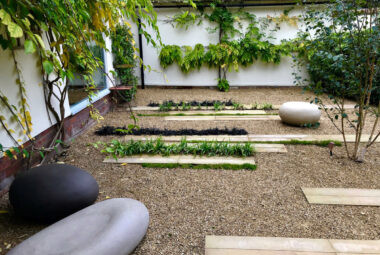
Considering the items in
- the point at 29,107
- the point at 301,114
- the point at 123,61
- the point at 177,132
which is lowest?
the point at 177,132

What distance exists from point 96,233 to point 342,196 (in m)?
2.50

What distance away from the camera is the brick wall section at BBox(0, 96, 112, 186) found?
3215mm

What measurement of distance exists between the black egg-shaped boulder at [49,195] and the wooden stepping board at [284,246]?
123 centimetres

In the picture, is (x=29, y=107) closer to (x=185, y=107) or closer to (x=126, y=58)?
(x=185, y=107)

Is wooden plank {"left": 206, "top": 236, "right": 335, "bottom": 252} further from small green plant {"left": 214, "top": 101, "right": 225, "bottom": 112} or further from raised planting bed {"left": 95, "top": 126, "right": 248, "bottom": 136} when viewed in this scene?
small green plant {"left": 214, "top": 101, "right": 225, "bottom": 112}

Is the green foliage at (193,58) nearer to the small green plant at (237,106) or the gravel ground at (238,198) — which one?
the small green plant at (237,106)

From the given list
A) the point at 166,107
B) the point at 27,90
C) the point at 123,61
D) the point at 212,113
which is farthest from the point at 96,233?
the point at 123,61

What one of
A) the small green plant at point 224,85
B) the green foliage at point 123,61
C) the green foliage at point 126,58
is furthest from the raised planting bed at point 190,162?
the small green plant at point 224,85

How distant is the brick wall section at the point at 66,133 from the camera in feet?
10.5

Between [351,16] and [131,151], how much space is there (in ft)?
10.9

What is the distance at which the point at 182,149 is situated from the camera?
435cm

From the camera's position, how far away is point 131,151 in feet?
14.0

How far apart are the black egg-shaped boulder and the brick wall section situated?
0.64 metres

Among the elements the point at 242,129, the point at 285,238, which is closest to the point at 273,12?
the point at 242,129
